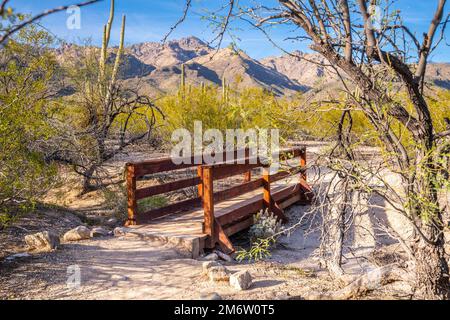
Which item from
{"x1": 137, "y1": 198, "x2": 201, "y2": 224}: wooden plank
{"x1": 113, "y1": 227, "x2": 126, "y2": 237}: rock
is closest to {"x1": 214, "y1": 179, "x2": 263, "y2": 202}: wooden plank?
{"x1": 137, "y1": 198, "x2": 201, "y2": 224}: wooden plank

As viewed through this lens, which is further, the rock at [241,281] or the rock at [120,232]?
the rock at [120,232]

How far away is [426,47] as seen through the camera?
329 centimetres

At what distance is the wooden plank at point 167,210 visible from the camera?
21.4ft

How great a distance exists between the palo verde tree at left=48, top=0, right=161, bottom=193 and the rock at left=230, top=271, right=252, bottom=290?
4.89 meters

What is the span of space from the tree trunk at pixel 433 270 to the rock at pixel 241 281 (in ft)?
5.57

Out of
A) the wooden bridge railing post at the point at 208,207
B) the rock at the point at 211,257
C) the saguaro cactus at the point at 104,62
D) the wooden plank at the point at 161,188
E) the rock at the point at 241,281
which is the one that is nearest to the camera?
the rock at the point at 241,281

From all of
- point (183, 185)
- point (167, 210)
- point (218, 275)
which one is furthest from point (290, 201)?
point (218, 275)

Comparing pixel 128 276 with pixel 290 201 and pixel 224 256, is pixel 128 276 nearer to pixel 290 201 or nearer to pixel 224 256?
pixel 224 256

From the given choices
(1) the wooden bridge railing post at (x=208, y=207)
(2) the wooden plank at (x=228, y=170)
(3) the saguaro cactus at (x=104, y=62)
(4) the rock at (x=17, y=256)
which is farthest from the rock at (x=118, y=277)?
(3) the saguaro cactus at (x=104, y=62)

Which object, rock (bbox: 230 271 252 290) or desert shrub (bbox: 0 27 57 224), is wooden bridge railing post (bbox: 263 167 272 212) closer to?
rock (bbox: 230 271 252 290)

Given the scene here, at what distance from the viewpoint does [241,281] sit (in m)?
4.29

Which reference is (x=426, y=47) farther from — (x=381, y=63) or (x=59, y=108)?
(x=59, y=108)

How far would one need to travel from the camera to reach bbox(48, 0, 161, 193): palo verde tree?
8672mm

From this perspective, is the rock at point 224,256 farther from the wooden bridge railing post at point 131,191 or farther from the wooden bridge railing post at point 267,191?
the wooden bridge railing post at point 267,191
